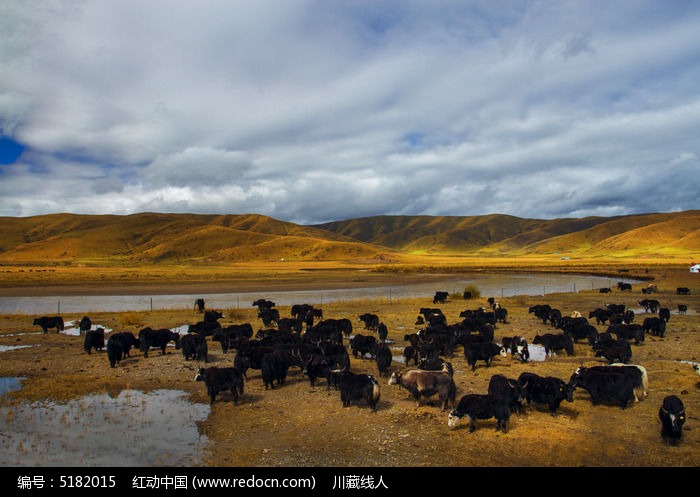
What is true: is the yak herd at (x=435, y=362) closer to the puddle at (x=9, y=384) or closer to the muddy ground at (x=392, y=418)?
the muddy ground at (x=392, y=418)

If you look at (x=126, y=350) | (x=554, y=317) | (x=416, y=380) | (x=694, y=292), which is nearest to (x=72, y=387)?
(x=126, y=350)

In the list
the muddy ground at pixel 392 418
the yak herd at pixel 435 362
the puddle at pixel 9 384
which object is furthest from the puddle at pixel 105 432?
the puddle at pixel 9 384

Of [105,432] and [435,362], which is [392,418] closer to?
[435,362]

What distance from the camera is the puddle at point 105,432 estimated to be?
8.72 meters

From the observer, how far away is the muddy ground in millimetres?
8602

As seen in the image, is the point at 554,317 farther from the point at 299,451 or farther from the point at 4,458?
the point at 4,458

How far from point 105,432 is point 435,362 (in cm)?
863

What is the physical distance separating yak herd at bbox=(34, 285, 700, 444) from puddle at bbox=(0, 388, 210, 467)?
1.50 metres

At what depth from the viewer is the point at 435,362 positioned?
44.3 ft

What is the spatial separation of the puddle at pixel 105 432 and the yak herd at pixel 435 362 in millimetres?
1498

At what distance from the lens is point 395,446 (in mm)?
9148

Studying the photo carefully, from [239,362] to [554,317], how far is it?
58.1 ft

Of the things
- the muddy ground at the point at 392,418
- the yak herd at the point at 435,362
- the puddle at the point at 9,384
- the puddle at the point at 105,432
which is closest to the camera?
the muddy ground at the point at 392,418

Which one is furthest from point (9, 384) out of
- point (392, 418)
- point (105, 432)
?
point (392, 418)
